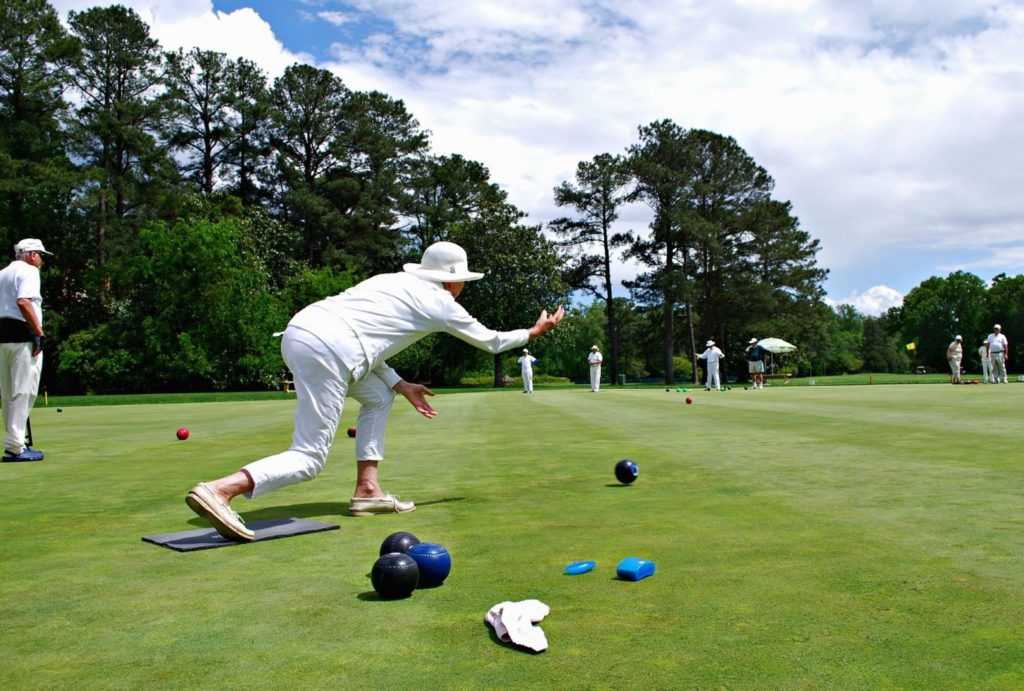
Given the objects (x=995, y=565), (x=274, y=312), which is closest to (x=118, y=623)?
(x=995, y=565)

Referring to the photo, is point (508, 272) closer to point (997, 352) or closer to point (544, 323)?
point (997, 352)

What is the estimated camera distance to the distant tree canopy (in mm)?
47906

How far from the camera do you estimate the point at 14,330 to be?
9969 millimetres

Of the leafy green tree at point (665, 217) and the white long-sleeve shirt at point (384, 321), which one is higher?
the leafy green tree at point (665, 217)

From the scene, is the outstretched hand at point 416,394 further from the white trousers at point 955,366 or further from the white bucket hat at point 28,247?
the white trousers at point 955,366

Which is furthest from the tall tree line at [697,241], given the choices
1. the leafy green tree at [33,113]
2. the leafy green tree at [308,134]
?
the leafy green tree at [33,113]

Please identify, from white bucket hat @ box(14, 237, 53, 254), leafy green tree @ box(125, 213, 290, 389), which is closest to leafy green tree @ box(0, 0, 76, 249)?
leafy green tree @ box(125, 213, 290, 389)

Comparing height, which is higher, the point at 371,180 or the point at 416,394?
the point at 371,180

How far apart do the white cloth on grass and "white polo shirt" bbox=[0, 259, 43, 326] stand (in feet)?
28.6

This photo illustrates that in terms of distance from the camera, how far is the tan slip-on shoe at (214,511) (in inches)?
191

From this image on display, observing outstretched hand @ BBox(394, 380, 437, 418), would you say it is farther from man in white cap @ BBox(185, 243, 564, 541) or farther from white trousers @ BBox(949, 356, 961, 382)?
white trousers @ BBox(949, 356, 961, 382)

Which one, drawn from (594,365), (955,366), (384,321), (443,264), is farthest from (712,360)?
(384,321)

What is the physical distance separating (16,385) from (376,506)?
6.56 m

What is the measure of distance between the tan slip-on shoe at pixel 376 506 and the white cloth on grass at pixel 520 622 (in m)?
2.70
